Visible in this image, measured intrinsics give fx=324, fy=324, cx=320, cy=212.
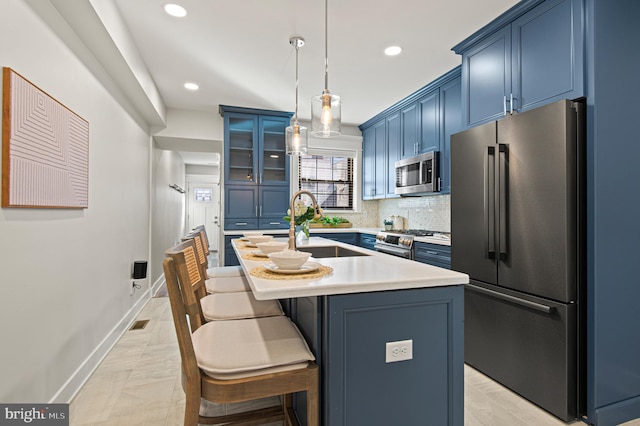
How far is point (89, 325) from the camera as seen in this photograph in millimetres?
2332

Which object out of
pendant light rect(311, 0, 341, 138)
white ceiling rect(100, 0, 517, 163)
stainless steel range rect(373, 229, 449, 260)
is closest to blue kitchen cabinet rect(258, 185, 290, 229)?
white ceiling rect(100, 0, 517, 163)

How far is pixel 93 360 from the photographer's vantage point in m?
2.37

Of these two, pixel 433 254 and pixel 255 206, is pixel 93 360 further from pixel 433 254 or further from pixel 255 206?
pixel 433 254

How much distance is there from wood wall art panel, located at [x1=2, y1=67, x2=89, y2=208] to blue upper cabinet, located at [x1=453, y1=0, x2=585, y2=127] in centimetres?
285

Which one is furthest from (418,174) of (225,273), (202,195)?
(202,195)

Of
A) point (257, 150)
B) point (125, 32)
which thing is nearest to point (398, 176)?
point (257, 150)

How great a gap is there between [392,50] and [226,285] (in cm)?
249

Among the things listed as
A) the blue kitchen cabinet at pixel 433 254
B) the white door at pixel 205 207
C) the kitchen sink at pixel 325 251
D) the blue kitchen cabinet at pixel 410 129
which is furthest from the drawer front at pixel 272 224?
the white door at pixel 205 207

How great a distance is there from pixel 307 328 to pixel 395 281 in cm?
45

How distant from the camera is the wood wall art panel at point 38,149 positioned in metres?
1.44

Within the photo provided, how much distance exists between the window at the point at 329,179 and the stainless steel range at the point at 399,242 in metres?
1.60

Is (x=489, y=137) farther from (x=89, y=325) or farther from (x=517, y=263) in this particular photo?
(x=89, y=325)

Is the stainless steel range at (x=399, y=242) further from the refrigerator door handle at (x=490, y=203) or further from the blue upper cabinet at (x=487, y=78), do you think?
the blue upper cabinet at (x=487, y=78)

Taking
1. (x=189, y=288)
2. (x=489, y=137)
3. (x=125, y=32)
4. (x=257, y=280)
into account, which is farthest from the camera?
(x=125, y=32)
